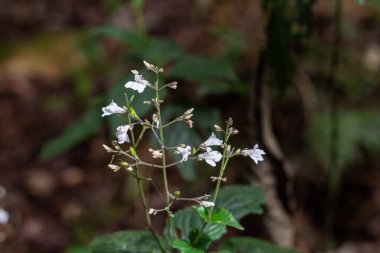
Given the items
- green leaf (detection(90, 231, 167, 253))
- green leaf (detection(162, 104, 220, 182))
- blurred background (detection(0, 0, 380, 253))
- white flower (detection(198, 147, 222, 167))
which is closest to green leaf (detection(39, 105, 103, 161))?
blurred background (detection(0, 0, 380, 253))

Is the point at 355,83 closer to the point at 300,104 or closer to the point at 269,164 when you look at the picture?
the point at 300,104

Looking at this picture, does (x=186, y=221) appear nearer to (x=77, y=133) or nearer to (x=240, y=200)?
→ (x=240, y=200)

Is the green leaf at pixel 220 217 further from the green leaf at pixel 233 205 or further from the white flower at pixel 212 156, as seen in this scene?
the green leaf at pixel 233 205

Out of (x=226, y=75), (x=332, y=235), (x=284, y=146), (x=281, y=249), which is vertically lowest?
(x=332, y=235)

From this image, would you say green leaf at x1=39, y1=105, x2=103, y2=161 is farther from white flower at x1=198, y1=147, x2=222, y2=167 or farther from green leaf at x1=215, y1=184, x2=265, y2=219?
white flower at x1=198, y1=147, x2=222, y2=167

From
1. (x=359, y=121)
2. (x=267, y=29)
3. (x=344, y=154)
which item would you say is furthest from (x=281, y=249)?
(x=359, y=121)

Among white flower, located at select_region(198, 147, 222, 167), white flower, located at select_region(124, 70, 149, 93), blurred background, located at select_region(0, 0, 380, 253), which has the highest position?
white flower, located at select_region(124, 70, 149, 93)
